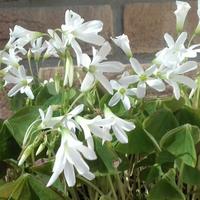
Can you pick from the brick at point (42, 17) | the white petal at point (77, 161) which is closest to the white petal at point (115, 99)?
the white petal at point (77, 161)

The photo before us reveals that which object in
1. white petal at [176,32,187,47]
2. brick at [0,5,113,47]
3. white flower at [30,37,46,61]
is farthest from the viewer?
brick at [0,5,113,47]

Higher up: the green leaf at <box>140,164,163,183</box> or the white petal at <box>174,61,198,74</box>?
the white petal at <box>174,61,198,74</box>

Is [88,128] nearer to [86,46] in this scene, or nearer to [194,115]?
[194,115]

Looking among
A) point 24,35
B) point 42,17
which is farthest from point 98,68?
point 42,17

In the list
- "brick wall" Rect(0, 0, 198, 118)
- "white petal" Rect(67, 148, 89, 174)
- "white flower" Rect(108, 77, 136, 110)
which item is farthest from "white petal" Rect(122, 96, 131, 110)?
"brick wall" Rect(0, 0, 198, 118)

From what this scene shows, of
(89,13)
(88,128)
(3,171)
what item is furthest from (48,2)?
(88,128)

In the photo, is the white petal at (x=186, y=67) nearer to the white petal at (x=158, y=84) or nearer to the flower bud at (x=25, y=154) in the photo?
the white petal at (x=158, y=84)

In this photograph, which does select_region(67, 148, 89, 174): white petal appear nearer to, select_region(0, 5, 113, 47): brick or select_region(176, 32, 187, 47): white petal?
select_region(176, 32, 187, 47): white petal
